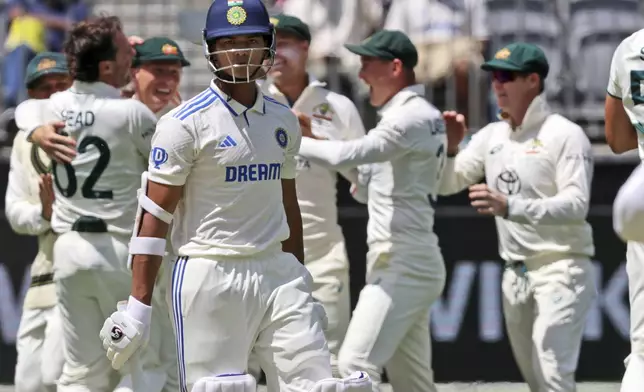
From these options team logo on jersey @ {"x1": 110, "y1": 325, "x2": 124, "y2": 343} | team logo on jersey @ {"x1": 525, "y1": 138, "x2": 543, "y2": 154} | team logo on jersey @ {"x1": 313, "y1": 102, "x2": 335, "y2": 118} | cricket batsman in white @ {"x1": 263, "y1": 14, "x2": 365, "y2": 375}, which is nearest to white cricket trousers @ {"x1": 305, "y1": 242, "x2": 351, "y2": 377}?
cricket batsman in white @ {"x1": 263, "y1": 14, "x2": 365, "y2": 375}

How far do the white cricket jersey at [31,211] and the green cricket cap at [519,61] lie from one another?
8.64 ft

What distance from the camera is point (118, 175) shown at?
7.21m

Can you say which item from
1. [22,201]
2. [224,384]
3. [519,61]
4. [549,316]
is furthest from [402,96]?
[224,384]

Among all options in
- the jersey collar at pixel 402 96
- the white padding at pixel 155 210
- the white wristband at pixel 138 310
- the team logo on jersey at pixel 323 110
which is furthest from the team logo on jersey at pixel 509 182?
the white wristband at pixel 138 310

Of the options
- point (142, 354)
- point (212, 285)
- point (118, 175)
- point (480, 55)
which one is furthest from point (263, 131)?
point (480, 55)

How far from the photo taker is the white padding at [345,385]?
537 cm

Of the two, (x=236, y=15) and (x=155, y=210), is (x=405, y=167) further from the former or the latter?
(x=155, y=210)

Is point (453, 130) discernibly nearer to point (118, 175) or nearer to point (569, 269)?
point (569, 269)

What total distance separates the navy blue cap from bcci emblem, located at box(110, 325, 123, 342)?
1219 mm

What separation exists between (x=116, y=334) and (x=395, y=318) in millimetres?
2543

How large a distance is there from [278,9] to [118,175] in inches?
176

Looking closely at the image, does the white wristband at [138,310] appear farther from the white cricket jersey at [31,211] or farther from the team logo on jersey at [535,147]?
the team logo on jersey at [535,147]

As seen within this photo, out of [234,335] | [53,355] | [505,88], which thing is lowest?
[53,355]

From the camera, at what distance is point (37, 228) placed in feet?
26.1
